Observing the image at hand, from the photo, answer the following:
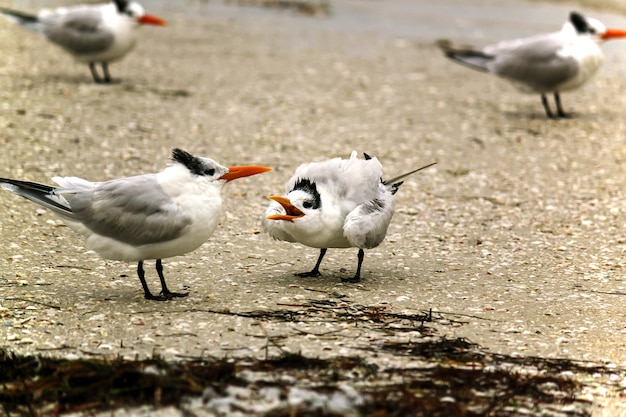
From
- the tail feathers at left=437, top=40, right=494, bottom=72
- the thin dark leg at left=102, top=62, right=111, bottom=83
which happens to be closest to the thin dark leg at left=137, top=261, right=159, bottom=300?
the thin dark leg at left=102, top=62, right=111, bottom=83

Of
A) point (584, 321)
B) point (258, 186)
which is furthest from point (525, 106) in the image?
point (584, 321)

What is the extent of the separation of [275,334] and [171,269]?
4.11ft

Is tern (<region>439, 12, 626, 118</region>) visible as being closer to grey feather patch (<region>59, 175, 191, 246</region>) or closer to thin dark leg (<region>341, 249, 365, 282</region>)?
thin dark leg (<region>341, 249, 365, 282</region>)

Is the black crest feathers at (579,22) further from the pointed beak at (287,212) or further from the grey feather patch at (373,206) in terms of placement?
the pointed beak at (287,212)

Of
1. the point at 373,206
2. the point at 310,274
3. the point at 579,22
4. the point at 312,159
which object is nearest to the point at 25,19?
the point at 312,159

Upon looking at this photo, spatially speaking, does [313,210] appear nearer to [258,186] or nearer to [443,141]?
[258,186]

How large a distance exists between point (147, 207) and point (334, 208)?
93 centimetres

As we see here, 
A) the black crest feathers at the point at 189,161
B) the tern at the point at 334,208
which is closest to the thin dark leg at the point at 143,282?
the black crest feathers at the point at 189,161

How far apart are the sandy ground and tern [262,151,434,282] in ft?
0.95

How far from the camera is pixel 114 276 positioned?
515 cm

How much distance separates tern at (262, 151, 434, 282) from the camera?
4.78 m

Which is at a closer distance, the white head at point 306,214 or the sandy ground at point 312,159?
the sandy ground at point 312,159

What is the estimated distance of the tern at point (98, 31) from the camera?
949cm

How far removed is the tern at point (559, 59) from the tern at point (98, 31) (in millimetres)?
3580
